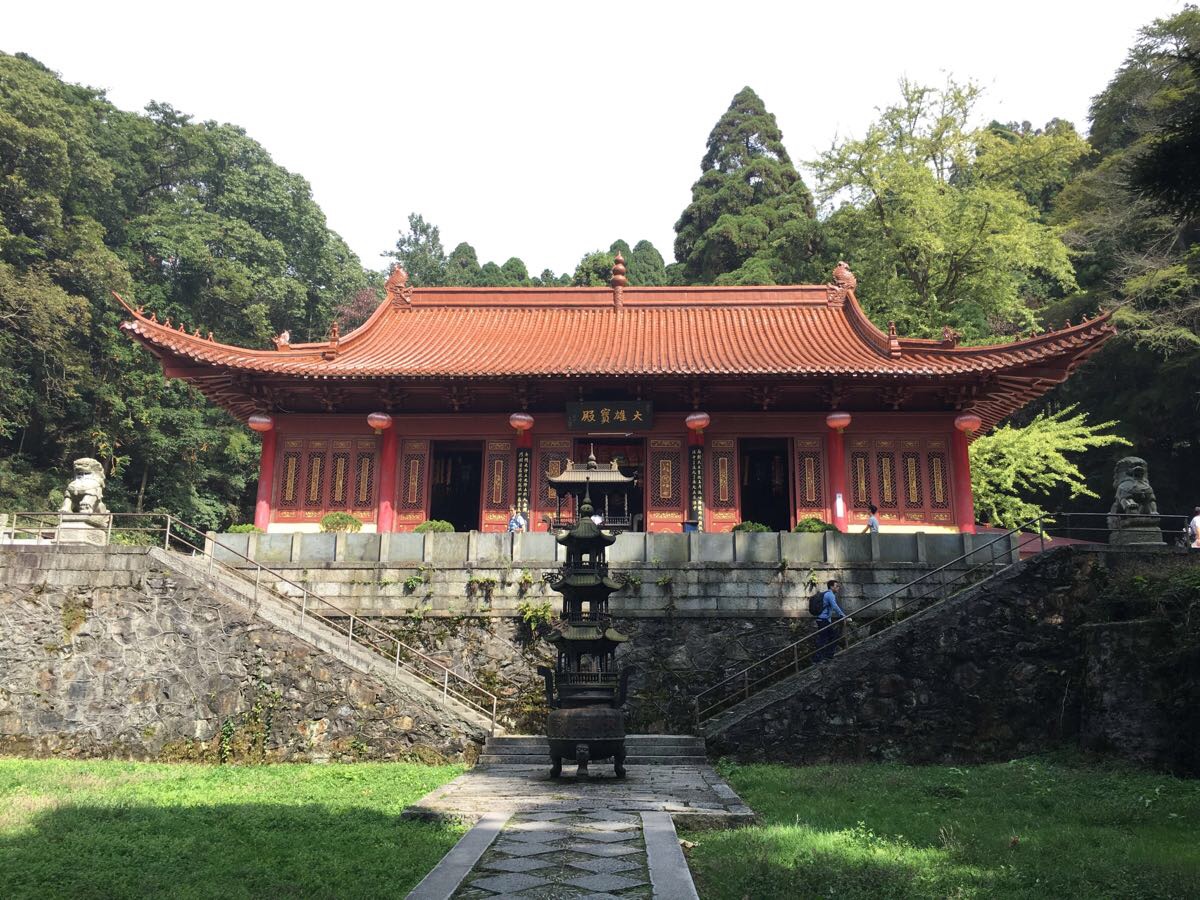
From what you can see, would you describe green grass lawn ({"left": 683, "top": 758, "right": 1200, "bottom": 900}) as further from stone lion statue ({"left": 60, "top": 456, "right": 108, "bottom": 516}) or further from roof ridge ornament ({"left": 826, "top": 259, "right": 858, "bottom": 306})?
roof ridge ornament ({"left": 826, "top": 259, "right": 858, "bottom": 306})

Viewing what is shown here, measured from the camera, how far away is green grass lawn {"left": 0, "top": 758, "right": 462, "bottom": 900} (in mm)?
6336

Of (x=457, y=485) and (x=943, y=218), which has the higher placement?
(x=943, y=218)

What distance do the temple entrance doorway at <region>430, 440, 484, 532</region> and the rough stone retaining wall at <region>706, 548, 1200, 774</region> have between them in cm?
985

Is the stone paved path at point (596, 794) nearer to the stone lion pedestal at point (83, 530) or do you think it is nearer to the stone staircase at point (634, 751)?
the stone staircase at point (634, 751)

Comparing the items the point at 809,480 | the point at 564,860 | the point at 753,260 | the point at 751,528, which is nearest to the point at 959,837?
the point at 564,860

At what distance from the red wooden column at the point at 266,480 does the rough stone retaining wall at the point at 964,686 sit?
11162 millimetres

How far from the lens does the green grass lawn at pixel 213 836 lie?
6.34 metres

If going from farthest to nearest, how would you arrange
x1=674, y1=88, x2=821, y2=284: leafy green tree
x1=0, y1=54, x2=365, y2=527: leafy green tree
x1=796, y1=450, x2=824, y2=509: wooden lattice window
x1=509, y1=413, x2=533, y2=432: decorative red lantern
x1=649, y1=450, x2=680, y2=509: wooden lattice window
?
1. x1=674, y1=88, x2=821, y2=284: leafy green tree
2. x1=0, y1=54, x2=365, y2=527: leafy green tree
3. x1=649, y1=450, x2=680, y2=509: wooden lattice window
4. x1=796, y1=450, x2=824, y2=509: wooden lattice window
5. x1=509, y1=413, x2=533, y2=432: decorative red lantern

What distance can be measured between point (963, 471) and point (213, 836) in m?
16.0

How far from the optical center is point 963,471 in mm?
19078

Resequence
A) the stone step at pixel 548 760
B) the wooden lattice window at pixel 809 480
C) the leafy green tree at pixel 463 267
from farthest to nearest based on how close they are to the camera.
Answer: the leafy green tree at pixel 463 267
the wooden lattice window at pixel 809 480
the stone step at pixel 548 760

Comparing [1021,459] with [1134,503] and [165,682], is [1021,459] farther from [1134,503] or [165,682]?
[165,682]

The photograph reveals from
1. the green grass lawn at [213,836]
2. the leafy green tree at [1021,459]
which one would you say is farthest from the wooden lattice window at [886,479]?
the green grass lawn at [213,836]

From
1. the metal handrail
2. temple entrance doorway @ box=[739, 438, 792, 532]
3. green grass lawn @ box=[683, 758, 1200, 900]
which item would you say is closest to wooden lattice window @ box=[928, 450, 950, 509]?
the metal handrail
